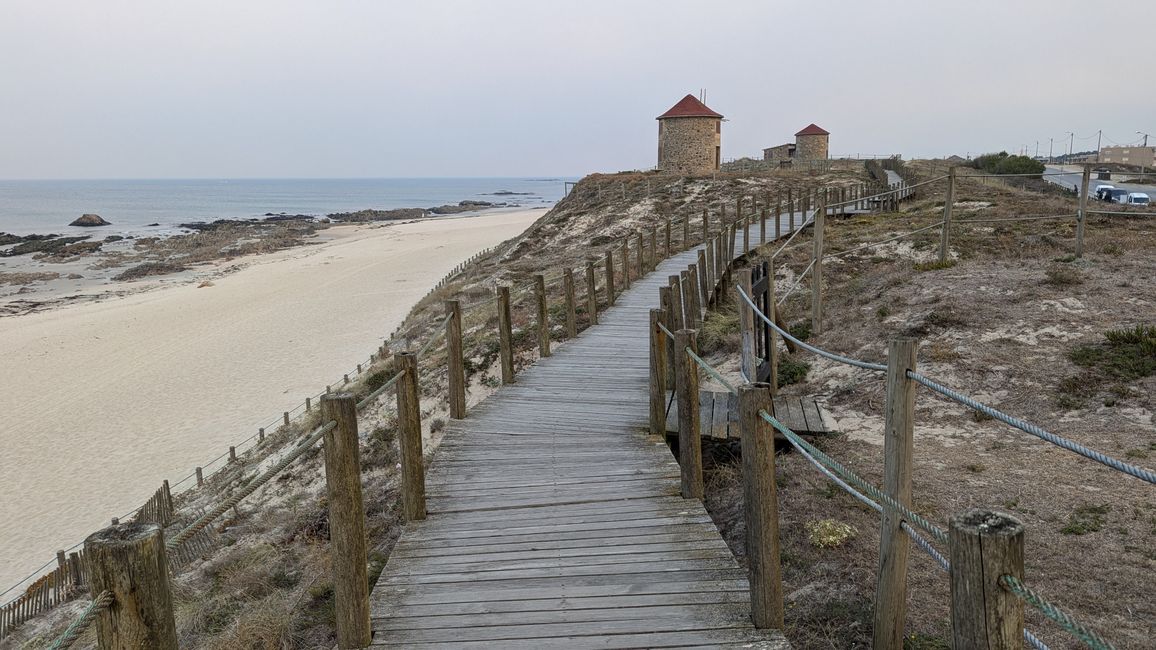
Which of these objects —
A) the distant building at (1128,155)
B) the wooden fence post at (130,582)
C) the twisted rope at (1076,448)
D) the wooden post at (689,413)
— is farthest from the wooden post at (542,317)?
the distant building at (1128,155)

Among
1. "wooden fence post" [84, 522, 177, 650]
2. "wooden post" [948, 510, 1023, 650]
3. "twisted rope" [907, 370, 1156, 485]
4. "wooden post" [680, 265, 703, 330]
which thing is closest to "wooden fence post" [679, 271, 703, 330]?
"wooden post" [680, 265, 703, 330]

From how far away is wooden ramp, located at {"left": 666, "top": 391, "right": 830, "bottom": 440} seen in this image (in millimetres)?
6234

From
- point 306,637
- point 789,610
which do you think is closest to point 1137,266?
point 789,610

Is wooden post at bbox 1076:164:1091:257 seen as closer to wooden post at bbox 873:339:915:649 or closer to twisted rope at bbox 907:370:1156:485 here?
wooden post at bbox 873:339:915:649

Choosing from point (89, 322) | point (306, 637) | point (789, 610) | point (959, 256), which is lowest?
point (89, 322)

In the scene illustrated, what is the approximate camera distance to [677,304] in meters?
8.53

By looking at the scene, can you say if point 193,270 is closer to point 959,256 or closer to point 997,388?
point 959,256

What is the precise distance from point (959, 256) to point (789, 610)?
10.6m

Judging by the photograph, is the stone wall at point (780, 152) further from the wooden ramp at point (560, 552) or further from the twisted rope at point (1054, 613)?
the twisted rope at point (1054, 613)

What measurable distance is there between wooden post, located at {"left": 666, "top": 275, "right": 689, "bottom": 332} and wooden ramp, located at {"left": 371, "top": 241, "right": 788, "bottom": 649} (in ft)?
3.87

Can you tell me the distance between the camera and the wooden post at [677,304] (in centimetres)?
759

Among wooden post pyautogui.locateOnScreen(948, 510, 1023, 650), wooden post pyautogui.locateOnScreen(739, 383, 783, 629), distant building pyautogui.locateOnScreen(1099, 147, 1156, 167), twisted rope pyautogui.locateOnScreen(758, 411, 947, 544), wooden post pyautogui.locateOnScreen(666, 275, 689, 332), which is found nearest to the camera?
wooden post pyautogui.locateOnScreen(948, 510, 1023, 650)

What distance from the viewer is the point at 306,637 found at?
461 centimetres

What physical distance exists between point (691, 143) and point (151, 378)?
34.9 m
